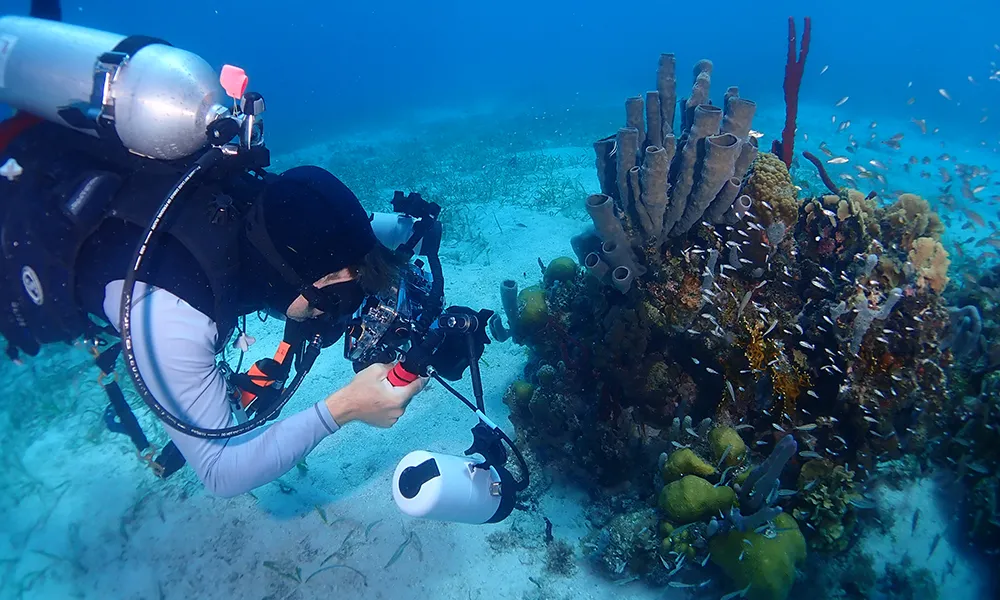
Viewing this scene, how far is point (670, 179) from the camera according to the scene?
4281mm

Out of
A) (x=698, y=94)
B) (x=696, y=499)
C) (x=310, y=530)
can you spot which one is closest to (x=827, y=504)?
(x=696, y=499)

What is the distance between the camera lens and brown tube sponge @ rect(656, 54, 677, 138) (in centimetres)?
470

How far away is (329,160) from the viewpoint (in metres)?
22.1

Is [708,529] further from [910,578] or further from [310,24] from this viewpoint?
[310,24]

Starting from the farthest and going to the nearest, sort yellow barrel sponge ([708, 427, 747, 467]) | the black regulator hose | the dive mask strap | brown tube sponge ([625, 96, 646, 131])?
brown tube sponge ([625, 96, 646, 131]) → yellow barrel sponge ([708, 427, 747, 467]) → the dive mask strap → the black regulator hose

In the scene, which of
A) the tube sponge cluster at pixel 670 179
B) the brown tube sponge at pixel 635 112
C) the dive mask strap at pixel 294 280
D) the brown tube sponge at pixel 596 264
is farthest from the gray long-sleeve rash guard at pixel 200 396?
the brown tube sponge at pixel 635 112

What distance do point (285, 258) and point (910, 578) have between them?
15.1 feet

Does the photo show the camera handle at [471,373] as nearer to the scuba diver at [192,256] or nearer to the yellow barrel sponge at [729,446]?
the scuba diver at [192,256]

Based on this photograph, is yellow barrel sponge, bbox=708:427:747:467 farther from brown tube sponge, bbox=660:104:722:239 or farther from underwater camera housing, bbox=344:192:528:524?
brown tube sponge, bbox=660:104:722:239

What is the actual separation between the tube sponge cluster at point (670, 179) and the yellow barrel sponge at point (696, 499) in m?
1.60

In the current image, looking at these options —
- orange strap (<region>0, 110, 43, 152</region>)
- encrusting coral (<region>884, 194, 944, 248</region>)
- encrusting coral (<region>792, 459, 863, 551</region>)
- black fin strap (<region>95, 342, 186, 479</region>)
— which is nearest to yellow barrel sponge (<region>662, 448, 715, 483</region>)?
encrusting coral (<region>792, 459, 863, 551</region>)

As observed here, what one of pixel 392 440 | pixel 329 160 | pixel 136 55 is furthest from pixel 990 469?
pixel 329 160

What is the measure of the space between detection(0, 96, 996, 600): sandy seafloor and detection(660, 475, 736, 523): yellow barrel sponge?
64 centimetres

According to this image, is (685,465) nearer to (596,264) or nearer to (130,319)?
(596,264)
